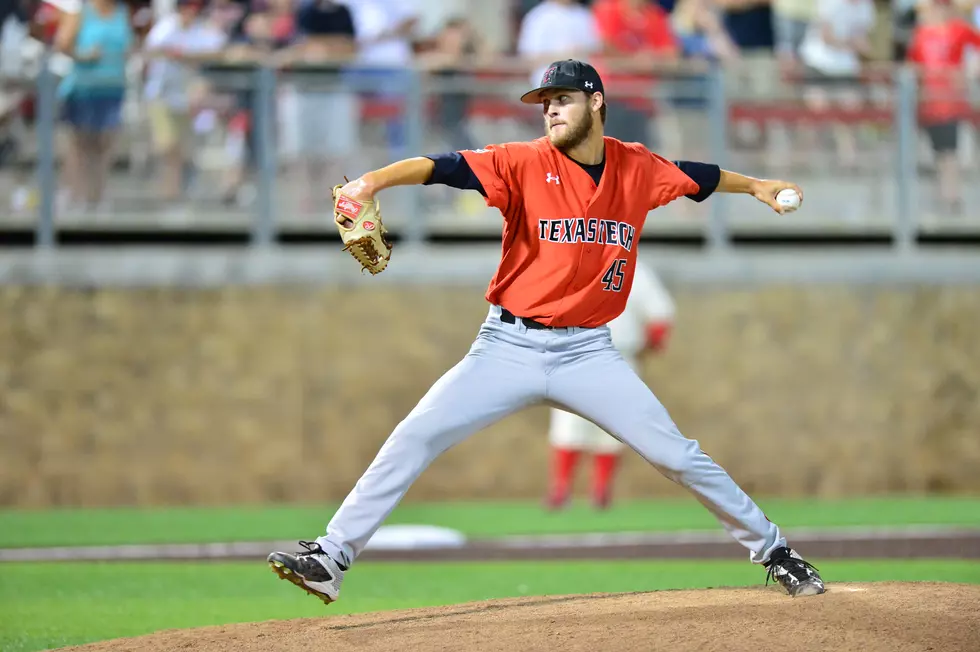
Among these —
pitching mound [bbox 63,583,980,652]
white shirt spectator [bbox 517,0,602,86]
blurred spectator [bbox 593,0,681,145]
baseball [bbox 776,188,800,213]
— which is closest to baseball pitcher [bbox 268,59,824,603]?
pitching mound [bbox 63,583,980,652]

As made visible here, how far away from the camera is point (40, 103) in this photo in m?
13.4

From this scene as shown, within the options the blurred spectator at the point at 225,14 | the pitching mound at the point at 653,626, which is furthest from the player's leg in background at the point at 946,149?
the pitching mound at the point at 653,626

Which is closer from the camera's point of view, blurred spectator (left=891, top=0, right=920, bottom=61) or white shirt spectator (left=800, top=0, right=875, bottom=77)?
white shirt spectator (left=800, top=0, right=875, bottom=77)

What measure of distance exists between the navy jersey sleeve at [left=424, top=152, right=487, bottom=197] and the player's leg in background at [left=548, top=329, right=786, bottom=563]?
79 cm

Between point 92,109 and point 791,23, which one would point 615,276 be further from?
point 791,23

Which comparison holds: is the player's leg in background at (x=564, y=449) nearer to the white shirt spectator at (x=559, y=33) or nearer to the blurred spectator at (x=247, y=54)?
the white shirt spectator at (x=559, y=33)

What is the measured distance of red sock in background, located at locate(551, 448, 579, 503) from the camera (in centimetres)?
1318

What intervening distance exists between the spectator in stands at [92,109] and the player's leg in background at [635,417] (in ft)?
26.6

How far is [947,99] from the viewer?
47.1 ft

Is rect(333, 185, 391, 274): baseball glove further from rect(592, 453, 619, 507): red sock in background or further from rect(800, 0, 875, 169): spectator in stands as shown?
rect(800, 0, 875, 169): spectator in stands

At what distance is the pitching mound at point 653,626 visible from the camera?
5.70 metres

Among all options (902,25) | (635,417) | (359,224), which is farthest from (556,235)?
(902,25)

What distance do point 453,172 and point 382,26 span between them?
8.72 metres

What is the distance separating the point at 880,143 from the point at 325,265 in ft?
17.7
